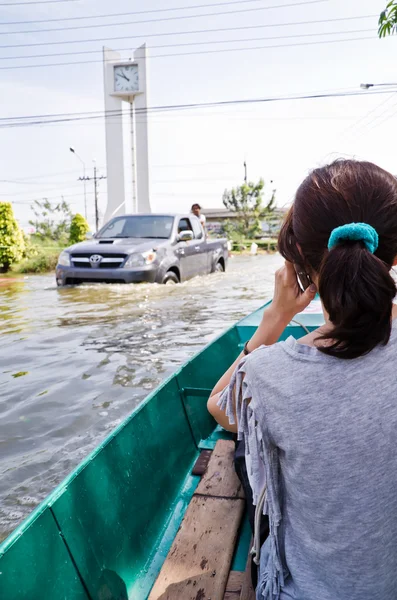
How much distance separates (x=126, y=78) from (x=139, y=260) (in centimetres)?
2391

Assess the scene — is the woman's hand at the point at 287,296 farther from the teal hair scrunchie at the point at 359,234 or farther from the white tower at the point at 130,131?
the white tower at the point at 130,131

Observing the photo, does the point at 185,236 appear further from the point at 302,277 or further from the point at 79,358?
the point at 302,277

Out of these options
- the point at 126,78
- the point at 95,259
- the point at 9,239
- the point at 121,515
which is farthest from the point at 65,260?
the point at 126,78

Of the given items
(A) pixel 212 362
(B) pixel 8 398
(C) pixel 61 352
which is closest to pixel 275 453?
(A) pixel 212 362

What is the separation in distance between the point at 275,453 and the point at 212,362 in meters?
2.48

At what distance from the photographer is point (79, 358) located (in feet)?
19.7

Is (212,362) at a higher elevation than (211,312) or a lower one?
higher

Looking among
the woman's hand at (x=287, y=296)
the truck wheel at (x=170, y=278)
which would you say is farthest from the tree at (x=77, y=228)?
the woman's hand at (x=287, y=296)

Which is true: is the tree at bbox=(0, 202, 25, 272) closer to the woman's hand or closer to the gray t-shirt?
the woman's hand

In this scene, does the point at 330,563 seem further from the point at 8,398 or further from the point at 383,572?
the point at 8,398

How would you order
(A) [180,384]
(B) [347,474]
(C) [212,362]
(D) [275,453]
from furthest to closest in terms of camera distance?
(C) [212,362] → (A) [180,384] → (D) [275,453] → (B) [347,474]

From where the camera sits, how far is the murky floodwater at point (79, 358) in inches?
140

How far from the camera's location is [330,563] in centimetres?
120

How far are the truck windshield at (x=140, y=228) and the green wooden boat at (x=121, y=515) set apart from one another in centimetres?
781
